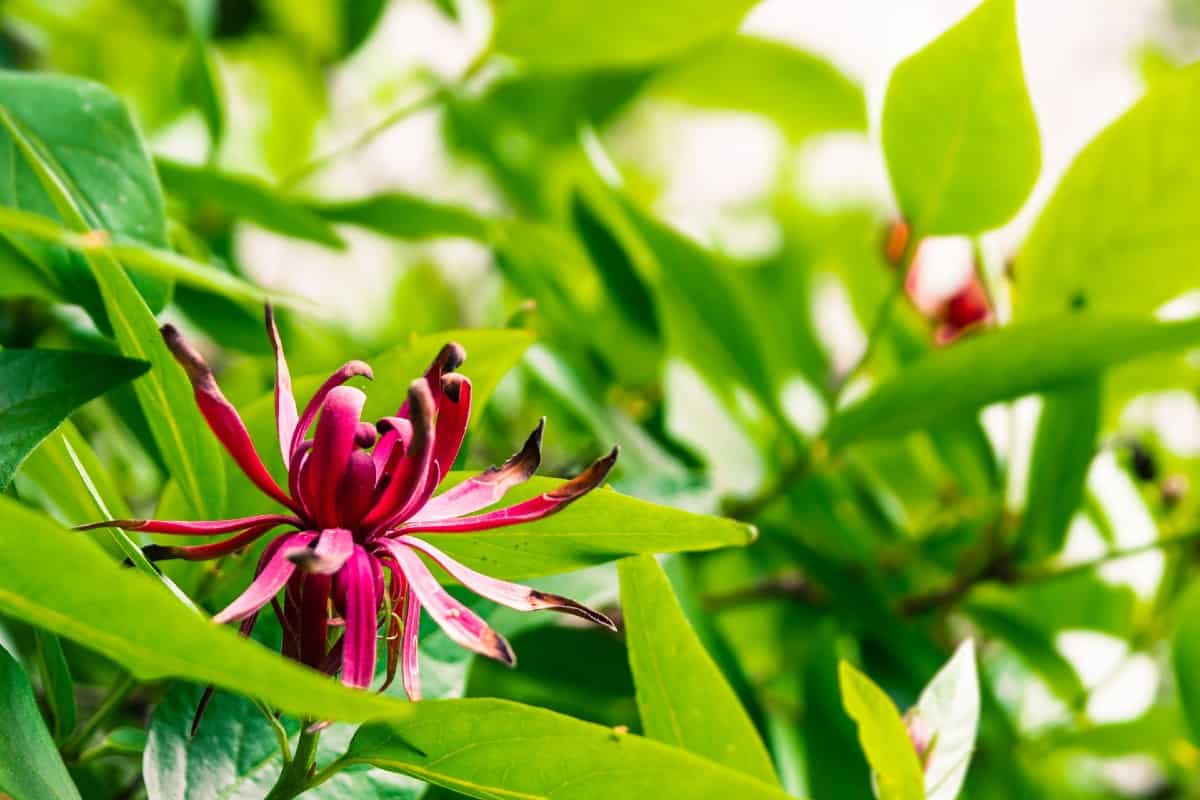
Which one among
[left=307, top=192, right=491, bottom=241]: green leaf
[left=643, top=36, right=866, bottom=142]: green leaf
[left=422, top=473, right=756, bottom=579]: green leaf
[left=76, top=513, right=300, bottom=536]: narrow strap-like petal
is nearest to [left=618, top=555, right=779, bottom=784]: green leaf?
[left=422, top=473, right=756, bottom=579]: green leaf

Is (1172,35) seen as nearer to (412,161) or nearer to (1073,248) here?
(412,161)

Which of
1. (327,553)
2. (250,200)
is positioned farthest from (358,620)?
(250,200)

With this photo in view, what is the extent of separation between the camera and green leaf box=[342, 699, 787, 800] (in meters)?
0.34

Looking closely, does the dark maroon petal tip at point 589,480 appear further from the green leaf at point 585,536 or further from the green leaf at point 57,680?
the green leaf at point 57,680

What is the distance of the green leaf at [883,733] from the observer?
1.32 feet

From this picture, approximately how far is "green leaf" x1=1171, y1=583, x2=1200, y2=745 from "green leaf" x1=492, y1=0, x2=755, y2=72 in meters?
0.44

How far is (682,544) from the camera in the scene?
1.24ft

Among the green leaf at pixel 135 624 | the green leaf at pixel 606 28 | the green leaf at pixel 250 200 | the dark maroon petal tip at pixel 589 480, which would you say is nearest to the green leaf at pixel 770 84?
the green leaf at pixel 606 28

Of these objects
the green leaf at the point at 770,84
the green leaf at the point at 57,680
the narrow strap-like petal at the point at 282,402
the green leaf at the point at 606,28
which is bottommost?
the green leaf at the point at 57,680

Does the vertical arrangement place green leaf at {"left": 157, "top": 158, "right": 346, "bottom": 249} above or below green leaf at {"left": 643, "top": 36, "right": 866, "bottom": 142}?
below

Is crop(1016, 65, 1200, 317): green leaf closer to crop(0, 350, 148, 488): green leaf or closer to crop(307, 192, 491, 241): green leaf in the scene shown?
crop(307, 192, 491, 241): green leaf

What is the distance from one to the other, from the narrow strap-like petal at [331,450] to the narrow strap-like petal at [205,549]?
0.07 feet

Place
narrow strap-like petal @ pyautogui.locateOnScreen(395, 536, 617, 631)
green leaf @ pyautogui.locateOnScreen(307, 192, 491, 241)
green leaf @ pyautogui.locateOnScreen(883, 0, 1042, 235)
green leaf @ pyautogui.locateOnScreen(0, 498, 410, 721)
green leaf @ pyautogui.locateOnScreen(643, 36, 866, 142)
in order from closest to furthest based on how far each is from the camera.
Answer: green leaf @ pyautogui.locateOnScreen(0, 498, 410, 721), narrow strap-like petal @ pyautogui.locateOnScreen(395, 536, 617, 631), green leaf @ pyautogui.locateOnScreen(883, 0, 1042, 235), green leaf @ pyautogui.locateOnScreen(307, 192, 491, 241), green leaf @ pyautogui.locateOnScreen(643, 36, 866, 142)

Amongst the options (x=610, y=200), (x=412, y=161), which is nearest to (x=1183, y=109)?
(x=610, y=200)
